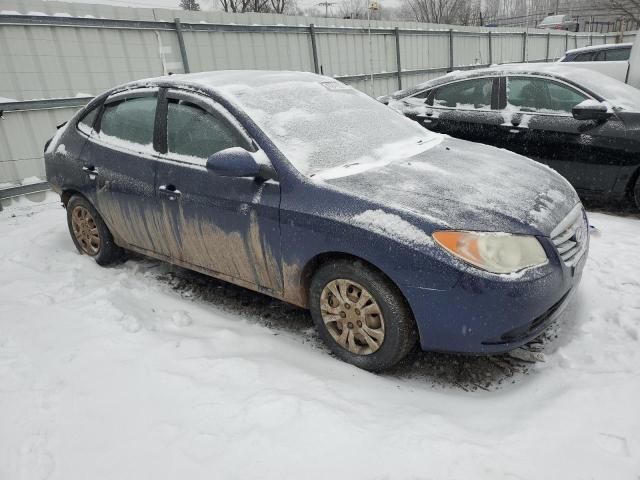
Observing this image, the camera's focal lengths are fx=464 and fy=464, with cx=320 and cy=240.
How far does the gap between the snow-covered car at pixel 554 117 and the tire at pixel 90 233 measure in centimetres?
389

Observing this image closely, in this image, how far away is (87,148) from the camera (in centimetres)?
388

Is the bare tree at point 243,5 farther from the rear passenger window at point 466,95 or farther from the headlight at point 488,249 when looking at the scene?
the headlight at point 488,249

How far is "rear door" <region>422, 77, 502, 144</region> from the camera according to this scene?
5375 millimetres

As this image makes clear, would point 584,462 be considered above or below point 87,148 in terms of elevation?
below

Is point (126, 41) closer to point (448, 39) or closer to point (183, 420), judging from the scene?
point (183, 420)

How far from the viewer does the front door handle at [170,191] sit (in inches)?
125

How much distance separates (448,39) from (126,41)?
10.5m

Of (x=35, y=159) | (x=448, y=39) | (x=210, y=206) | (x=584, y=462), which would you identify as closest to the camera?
(x=584, y=462)

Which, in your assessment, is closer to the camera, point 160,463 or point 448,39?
point 160,463

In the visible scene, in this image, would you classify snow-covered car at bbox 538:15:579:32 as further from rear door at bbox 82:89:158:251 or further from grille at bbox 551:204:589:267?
rear door at bbox 82:89:158:251

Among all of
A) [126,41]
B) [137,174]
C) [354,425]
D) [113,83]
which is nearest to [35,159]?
[113,83]

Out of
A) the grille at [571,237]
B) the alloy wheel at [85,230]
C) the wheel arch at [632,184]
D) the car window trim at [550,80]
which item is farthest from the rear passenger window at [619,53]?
the alloy wheel at [85,230]

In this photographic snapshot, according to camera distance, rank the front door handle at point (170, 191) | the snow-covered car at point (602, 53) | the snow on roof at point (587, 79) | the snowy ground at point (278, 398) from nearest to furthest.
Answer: the snowy ground at point (278, 398)
the front door handle at point (170, 191)
the snow on roof at point (587, 79)
the snow-covered car at point (602, 53)

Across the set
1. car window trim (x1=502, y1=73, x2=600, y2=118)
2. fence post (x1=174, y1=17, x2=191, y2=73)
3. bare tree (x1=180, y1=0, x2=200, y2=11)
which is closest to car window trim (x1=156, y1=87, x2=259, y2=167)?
car window trim (x1=502, y1=73, x2=600, y2=118)
